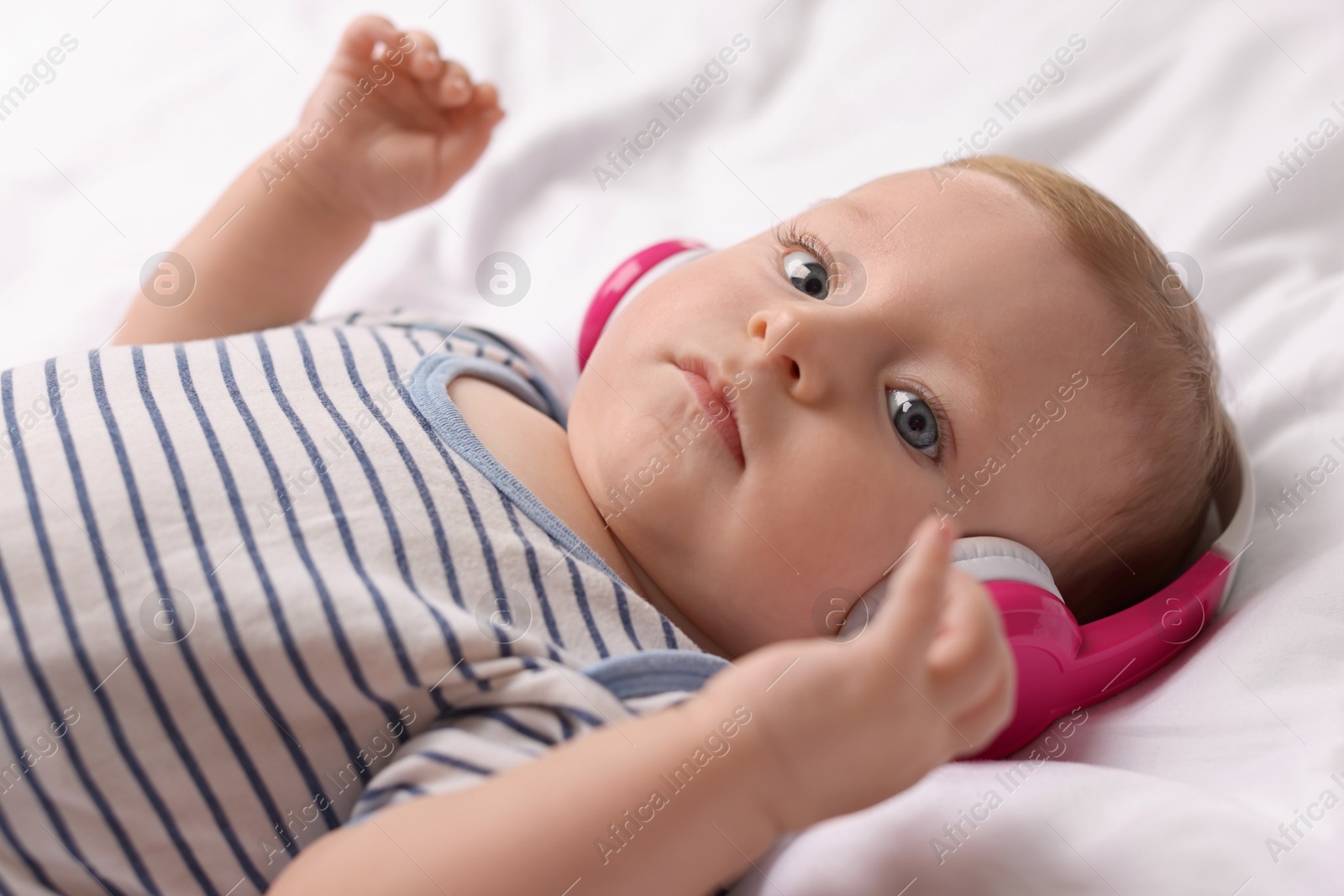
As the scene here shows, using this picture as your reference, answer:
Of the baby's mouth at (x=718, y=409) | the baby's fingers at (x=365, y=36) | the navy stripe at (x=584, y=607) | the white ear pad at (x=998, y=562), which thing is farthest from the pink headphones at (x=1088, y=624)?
the baby's fingers at (x=365, y=36)

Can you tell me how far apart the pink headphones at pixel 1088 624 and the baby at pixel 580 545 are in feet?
0.15

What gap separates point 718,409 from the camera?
1021 mm

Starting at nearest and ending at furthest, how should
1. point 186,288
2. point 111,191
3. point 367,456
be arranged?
point 367,456
point 186,288
point 111,191

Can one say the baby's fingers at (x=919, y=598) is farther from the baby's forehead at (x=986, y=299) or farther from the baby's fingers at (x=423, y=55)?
the baby's fingers at (x=423, y=55)

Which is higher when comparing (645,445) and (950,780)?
(645,445)

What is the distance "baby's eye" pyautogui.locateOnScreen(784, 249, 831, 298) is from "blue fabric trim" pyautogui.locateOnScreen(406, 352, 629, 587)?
342 millimetres

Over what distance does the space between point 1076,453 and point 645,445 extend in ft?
1.38

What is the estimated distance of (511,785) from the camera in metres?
0.79

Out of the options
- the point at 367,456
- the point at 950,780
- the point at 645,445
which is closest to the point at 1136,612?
the point at 950,780

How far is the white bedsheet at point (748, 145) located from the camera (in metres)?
1.35

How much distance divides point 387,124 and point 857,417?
0.77 m

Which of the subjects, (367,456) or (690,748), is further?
(367,456)

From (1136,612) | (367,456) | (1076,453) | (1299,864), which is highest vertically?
(367,456)

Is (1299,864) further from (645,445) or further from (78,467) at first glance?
(78,467)
